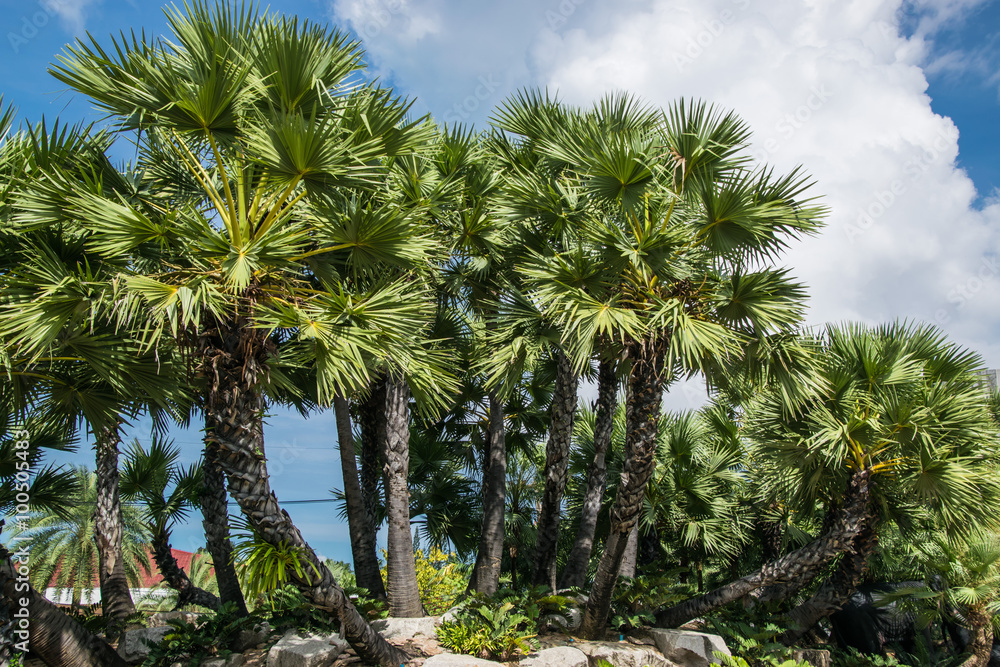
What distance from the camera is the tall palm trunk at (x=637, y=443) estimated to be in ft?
25.1

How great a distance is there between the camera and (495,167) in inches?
409

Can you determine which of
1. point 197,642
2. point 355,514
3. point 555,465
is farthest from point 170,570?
Answer: point 555,465

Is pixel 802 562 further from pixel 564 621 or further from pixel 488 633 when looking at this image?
pixel 488 633

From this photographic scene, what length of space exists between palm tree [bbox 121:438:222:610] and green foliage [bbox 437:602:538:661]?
567 cm

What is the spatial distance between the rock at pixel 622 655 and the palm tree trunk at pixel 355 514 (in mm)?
3115

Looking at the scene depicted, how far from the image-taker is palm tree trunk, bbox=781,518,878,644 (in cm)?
923

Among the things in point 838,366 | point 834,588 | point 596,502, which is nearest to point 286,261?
point 596,502

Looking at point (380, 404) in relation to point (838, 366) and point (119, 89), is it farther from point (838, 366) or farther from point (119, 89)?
point (838, 366)

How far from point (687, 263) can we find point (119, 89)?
643 centimetres

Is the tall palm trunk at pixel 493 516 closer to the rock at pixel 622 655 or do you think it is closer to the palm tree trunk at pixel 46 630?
the rock at pixel 622 655

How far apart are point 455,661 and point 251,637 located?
2926 mm

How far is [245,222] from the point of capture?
5.81 metres

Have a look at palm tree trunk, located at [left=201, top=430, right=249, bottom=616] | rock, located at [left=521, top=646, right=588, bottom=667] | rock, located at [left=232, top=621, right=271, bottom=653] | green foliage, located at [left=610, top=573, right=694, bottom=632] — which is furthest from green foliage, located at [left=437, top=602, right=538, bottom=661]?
palm tree trunk, located at [left=201, top=430, right=249, bottom=616]

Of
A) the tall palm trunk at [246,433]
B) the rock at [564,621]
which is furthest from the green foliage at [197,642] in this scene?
the rock at [564,621]
